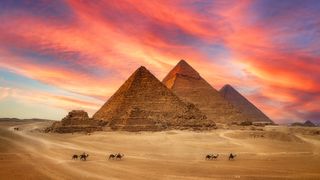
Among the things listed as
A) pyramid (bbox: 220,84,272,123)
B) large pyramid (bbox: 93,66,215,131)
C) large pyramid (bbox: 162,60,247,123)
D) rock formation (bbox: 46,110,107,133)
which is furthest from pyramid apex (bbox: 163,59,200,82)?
rock formation (bbox: 46,110,107,133)

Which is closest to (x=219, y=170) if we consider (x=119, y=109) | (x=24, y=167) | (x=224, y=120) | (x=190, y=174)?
(x=190, y=174)

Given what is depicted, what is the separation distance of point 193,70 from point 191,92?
1234cm

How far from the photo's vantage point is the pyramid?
136750 millimetres

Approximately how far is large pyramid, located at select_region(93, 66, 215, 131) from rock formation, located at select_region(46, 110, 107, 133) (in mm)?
3689

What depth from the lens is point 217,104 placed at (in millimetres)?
106000

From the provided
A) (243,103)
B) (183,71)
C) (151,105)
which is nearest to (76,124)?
(151,105)

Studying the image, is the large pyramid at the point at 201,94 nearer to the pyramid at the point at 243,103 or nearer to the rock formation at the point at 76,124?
the pyramid at the point at 243,103

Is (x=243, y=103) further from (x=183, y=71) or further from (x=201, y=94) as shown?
(x=201, y=94)

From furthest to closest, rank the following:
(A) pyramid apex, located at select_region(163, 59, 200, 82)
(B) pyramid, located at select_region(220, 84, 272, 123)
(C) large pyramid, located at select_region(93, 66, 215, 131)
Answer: (B) pyramid, located at select_region(220, 84, 272, 123) < (A) pyramid apex, located at select_region(163, 59, 200, 82) < (C) large pyramid, located at select_region(93, 66, 215, 131)

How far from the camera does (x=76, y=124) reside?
5691cm

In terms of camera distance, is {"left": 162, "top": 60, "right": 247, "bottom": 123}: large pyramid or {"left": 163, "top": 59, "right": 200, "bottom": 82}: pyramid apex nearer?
{"left": 162, "top": 60, "right": 247, "bottom": 123}: large pyramid

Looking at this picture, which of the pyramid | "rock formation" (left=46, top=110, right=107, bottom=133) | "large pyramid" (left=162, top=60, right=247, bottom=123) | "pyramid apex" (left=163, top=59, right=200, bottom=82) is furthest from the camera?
the pyramid

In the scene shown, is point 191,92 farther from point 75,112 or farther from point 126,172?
point 126,172

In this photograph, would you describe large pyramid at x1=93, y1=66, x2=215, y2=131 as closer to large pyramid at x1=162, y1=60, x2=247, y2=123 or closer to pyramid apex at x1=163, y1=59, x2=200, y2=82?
large pyramid at x1=162, y1=60, x2=247, y2=123
